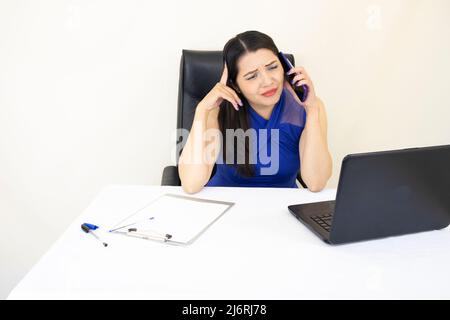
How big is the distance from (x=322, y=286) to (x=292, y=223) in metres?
0.25

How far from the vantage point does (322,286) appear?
26.0 inches

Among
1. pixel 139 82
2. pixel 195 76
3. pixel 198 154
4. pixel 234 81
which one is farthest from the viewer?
pixel 139 82

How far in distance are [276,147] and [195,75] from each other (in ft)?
1.41

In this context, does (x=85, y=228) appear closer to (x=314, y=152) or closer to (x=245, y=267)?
(x=245, y=267)

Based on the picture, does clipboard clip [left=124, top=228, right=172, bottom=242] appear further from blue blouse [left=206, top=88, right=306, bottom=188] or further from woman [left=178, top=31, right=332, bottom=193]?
blue blouse [left=206, top=88, right=306, bottom=188]

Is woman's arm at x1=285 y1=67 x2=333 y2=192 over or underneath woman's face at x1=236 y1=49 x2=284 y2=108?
underneath

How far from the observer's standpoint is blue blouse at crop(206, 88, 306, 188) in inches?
52.8

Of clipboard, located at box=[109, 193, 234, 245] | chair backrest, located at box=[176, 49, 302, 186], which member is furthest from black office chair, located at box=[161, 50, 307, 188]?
clipboard, located at box=[109, 193, 234, 245]

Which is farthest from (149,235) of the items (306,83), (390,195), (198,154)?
(306,83)

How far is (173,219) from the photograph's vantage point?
92 cm

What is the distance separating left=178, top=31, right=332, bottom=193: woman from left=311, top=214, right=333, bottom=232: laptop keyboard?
0.22 meters
